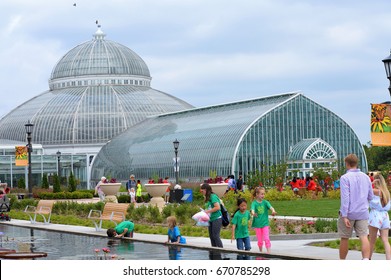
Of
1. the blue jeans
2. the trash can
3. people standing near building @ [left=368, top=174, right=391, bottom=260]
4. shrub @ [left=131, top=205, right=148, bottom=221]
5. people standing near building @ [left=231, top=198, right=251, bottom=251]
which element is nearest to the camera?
people standing near building @ [left=368, top=174, right=391, bottom=260]

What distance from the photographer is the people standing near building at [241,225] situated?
20.2 m

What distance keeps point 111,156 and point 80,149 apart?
997 centimetres

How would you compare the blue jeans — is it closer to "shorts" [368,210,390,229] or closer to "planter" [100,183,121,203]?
"shorts" [368,210,390,229]

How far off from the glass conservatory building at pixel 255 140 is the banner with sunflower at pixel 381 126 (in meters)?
46.0

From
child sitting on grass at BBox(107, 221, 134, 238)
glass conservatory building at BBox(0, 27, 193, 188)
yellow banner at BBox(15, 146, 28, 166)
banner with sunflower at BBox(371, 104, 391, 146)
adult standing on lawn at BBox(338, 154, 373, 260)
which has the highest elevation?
glass conservatory building at BBox(0, 27, 193, 188)

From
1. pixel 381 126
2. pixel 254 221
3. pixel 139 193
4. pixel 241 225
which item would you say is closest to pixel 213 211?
pixel 241 225

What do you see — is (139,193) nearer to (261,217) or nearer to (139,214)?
(139,214)

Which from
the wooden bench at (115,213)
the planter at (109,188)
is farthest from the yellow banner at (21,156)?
the wooden bench at (115,213)

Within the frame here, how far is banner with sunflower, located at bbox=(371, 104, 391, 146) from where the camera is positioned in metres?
26.1

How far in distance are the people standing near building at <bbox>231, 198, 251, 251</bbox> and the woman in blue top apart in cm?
73

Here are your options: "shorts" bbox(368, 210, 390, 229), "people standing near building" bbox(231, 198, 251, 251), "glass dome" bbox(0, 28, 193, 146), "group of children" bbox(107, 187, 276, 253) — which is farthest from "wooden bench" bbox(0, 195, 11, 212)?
"glass dome" bbox(0, 28, 193, 146)

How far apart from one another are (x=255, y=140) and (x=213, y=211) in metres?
55.3

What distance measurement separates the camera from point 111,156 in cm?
9325
